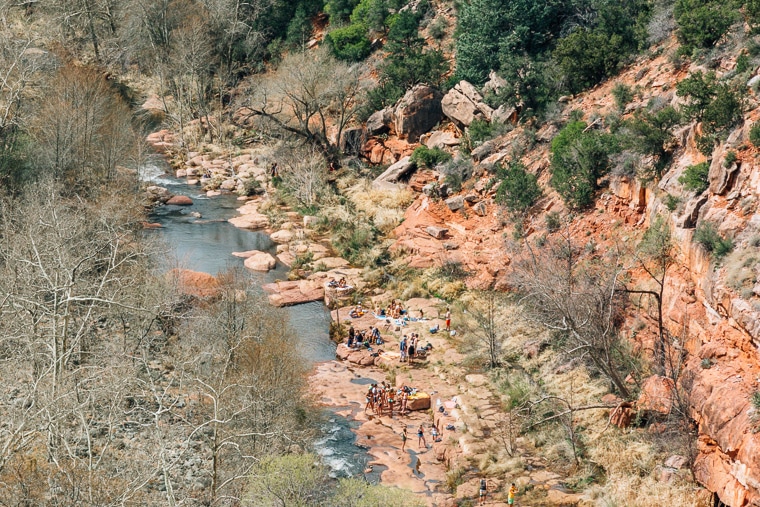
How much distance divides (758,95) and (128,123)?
148ft

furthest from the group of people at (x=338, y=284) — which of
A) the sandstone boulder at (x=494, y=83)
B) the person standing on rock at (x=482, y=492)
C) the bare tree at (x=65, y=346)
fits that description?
the person standing on rock at (x=482, y=492)

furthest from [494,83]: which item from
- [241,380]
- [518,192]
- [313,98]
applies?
[241,380]

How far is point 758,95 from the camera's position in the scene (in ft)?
131

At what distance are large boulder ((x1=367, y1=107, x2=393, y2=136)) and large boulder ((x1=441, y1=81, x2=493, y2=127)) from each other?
17.6ft

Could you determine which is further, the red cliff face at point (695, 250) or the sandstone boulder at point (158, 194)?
the sandstone boulder at point (158, 194)

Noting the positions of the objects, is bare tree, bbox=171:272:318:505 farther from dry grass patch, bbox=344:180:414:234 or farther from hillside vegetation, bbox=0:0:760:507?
dry grass patch, bbox=344:180:414:234

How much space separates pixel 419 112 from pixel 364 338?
26.1 m

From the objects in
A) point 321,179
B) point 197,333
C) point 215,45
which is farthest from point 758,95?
point 215,45

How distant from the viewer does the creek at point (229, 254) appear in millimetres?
36594

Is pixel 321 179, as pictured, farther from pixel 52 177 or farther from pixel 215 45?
pixel 215 45

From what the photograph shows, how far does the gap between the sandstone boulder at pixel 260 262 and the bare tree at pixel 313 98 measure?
1553 centimetres

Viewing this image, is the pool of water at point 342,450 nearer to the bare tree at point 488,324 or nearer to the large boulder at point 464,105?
the bare tree at point 488,324

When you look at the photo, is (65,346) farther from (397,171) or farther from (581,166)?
(397,171)

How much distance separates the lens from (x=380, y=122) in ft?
227
